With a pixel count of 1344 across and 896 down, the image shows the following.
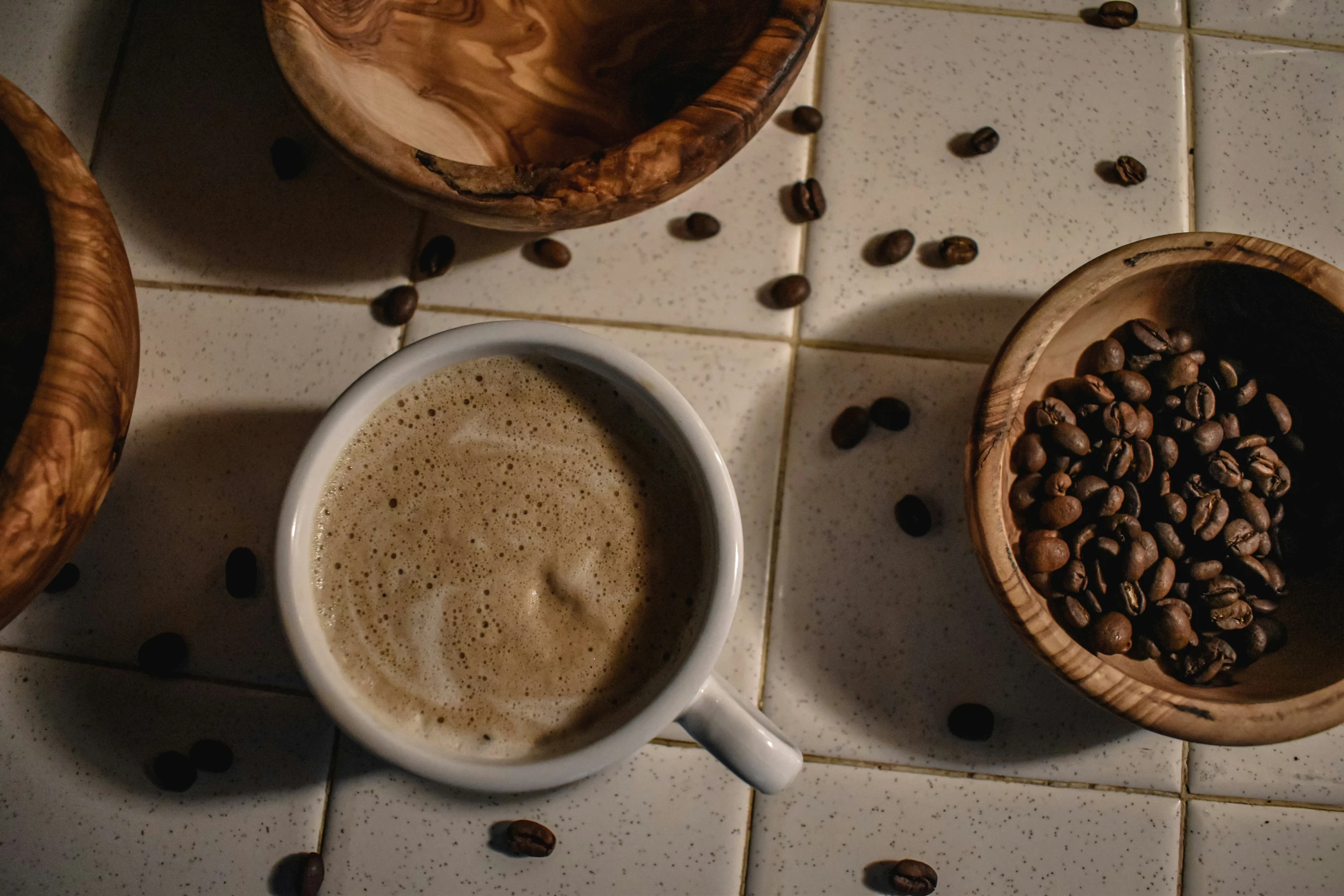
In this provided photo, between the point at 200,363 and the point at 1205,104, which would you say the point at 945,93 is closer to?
the point at 1205,104

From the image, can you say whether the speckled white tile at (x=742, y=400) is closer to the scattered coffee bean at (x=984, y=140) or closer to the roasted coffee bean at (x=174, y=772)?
the scattered coffee bean at (x=984, y=140)

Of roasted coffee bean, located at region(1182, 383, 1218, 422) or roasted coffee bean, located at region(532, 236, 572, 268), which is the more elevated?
roasted coffee bean, located at region(532, 236, 572, 268)

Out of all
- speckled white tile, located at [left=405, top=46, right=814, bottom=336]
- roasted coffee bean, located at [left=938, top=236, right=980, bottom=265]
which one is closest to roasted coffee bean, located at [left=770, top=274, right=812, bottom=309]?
speckled white tile, located at [left=405, top=46, right=814, bottom=336]

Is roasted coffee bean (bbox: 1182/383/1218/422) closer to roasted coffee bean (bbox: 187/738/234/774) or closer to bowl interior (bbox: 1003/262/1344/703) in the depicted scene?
bowl interior (bbox: 1003/262/1344/703)

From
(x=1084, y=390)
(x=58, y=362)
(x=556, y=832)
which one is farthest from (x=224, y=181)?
(x=1084, y=390)

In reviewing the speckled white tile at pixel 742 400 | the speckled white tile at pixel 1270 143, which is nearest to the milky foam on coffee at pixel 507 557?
the speckled white tile at pixel 742 400

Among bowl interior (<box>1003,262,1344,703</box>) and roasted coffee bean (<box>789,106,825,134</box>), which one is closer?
bowl interior (<box>1003,262,1344,703</box>)

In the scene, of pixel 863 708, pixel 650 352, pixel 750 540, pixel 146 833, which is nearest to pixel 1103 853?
pixel 863 708
